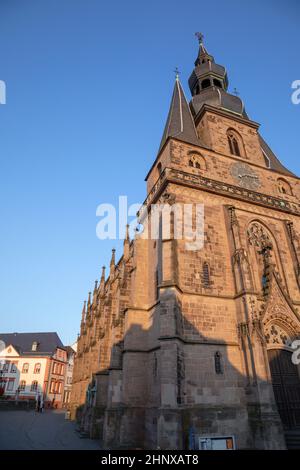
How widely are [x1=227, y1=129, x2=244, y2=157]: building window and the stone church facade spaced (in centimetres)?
81

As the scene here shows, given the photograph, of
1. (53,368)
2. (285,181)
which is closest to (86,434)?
(285,181)

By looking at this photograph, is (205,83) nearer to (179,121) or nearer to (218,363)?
(179,121)

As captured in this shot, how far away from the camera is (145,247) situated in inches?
634

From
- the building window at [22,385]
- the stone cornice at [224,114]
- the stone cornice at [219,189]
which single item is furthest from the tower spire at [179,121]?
the building window at [22,385]

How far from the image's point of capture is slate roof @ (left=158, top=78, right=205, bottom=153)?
1860cm

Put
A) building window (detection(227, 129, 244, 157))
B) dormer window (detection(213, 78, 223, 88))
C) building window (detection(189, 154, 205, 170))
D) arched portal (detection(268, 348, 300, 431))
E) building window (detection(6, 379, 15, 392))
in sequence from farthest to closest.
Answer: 1. building window (detection(6, 379, 15, 392))
2. dormer window (detection(213, 78, 223, 88))
3. building window (detection(227, 129, 244, 157))
4. building window (detection(189, 154, 205, 170))
5. arched portal (detection(268, 348, 300, 431))

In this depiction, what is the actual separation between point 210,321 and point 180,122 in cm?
1416

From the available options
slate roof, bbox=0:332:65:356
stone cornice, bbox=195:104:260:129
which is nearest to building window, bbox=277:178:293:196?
stone cornice, bbox=195:104:260:129

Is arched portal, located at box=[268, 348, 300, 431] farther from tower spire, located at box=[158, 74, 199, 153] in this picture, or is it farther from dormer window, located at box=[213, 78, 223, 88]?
dormer window, located at box=[213, 78, 223, 88]

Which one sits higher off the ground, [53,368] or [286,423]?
[53,368]

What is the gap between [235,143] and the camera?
20969 mm
